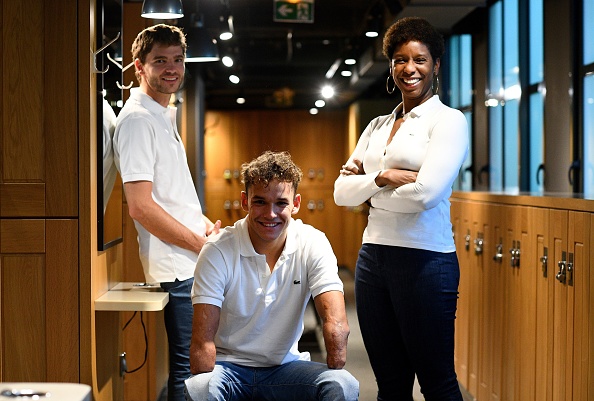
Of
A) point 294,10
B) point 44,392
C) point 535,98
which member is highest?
point 294,10

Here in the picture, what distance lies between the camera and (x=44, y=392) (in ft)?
6.29

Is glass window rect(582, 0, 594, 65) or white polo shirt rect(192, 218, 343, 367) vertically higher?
glass window rect(582, 0, 594, 65)

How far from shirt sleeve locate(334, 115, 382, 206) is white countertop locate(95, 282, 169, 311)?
0.72 m

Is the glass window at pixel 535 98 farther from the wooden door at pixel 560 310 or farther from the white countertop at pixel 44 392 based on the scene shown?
the white countertop at pixel 44 392

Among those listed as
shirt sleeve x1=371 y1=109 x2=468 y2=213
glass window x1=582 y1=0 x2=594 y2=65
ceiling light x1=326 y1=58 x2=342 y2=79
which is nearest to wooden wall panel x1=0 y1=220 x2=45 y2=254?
Result: shirt sleeve x1=371 y1=109 x2=468 y2=213

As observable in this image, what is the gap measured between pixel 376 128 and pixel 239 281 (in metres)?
0.82

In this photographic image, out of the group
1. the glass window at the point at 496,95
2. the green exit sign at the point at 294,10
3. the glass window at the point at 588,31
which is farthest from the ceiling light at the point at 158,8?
the glass window at the point at 496,95

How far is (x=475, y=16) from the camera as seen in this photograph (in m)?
7.64

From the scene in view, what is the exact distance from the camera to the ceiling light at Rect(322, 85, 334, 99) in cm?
1299

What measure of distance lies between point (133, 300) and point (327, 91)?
10.4 m

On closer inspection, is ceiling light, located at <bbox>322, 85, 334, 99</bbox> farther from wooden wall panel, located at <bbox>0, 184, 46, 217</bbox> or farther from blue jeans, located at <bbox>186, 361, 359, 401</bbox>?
blue jeans, located at <bbox>186, 361, 359, 401</bbox>

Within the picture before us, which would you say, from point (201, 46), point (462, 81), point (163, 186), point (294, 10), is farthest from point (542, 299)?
point (462, 81)

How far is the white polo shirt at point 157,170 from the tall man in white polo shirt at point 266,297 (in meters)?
0.61

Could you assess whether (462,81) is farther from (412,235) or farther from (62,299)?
(62,299)
